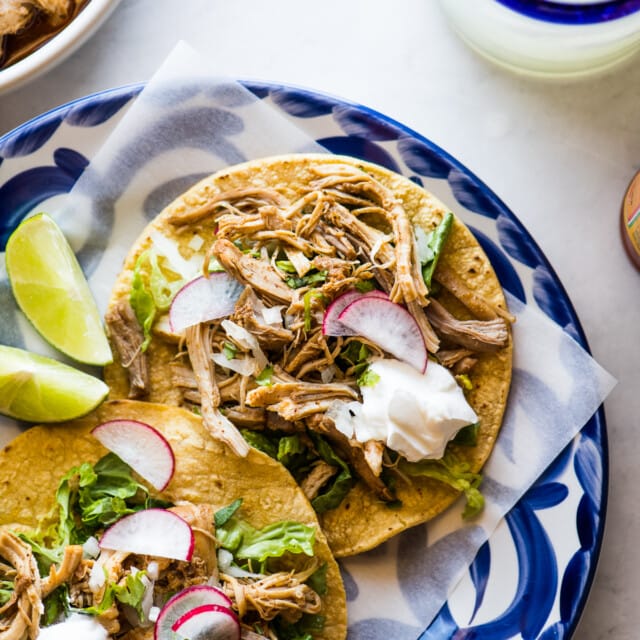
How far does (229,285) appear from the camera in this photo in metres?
3.03

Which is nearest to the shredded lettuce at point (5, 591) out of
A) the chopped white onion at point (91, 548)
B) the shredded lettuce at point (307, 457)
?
the chopped white onion at point (91, 548)

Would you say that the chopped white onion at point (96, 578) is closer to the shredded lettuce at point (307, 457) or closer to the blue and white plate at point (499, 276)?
the shredded lettuce at point (307, 457)

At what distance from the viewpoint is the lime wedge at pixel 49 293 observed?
3066 mm

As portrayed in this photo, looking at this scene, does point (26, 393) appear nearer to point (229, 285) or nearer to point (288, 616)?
point (229, 285)

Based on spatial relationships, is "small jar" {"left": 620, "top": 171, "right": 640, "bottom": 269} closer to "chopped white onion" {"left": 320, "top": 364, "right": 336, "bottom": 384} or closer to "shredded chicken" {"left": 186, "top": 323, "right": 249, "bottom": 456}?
"chopped white onion" {"left": 320, "top": 364, "right": 336, "bottom": 384}

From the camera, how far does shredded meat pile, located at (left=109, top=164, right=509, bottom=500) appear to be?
9.64ft

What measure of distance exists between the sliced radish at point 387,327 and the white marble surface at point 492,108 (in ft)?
2.40

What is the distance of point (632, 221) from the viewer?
319 cm

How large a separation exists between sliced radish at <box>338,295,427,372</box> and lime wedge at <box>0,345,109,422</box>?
861 millimetres

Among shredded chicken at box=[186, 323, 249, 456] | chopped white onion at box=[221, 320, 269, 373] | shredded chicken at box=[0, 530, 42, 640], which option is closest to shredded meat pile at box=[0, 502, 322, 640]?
shredded chicken at box=[0, 530, 42, 640]

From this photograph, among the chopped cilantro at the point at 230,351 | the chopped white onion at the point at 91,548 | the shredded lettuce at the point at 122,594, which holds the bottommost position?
the shredded lettuce at the point at 122,594

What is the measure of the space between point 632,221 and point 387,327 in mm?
995

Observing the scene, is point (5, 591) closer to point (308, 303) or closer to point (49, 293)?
point (49, 293)

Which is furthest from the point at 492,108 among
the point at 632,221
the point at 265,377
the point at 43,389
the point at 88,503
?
the point at 88,503
